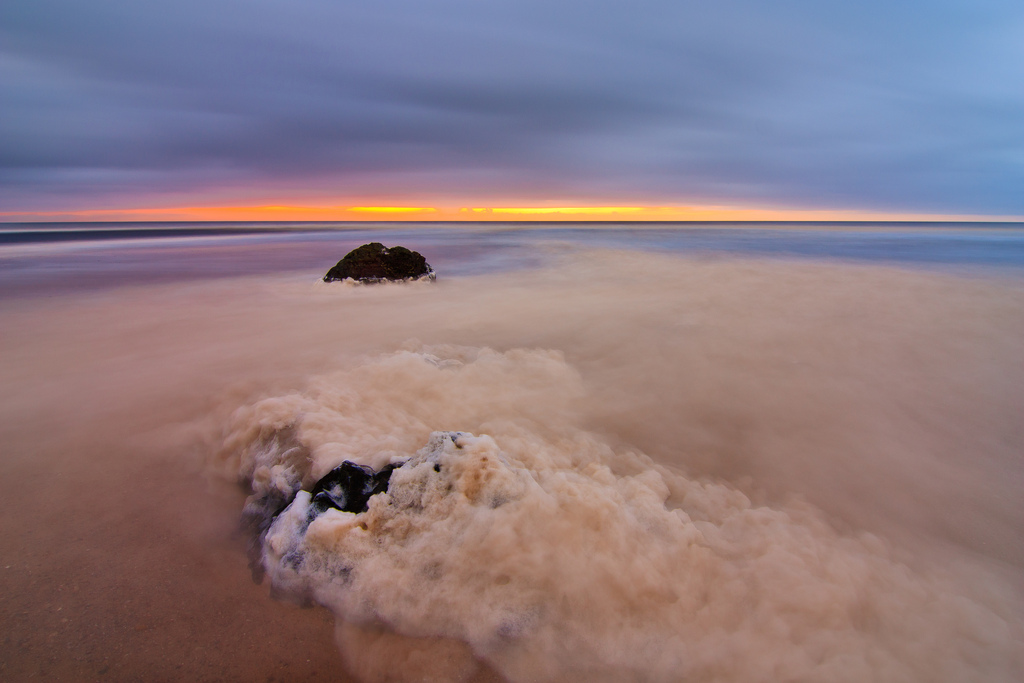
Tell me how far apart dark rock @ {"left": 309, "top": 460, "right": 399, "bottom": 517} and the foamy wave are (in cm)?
9

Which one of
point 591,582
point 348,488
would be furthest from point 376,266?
point 591,582

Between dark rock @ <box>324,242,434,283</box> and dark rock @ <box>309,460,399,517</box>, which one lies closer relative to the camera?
dark rock @ <box>309,460,399,517</box>

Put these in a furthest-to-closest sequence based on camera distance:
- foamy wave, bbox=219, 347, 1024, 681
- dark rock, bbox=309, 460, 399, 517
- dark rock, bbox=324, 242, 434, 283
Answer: dark rock, bbox=324, 242, 434, 283 < dark rock, bbox=309, 460, 399, 517 < foamy wave, bbox=219, 347, 1024, 681

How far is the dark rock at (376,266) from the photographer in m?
10.4

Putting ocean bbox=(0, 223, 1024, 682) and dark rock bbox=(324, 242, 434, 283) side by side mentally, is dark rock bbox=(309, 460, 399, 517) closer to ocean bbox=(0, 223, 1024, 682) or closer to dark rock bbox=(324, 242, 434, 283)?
ocean bbox=(0, 223, 1024, 682)

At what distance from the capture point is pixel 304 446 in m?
3.12

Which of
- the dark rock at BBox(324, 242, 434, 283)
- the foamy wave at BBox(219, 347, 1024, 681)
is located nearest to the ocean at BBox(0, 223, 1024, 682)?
the foamy wave at BBox(219, 347, 1024, 681)

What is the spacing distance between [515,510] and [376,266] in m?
8.96

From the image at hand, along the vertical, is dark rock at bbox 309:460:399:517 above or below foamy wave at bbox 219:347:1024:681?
above

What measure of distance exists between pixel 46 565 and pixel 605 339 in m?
5.27

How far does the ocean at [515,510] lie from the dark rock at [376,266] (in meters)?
4.44

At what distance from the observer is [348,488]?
102 inches

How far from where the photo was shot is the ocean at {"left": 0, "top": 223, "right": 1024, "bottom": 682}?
1942mm

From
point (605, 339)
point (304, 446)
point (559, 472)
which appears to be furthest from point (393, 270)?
point (559, 472)
